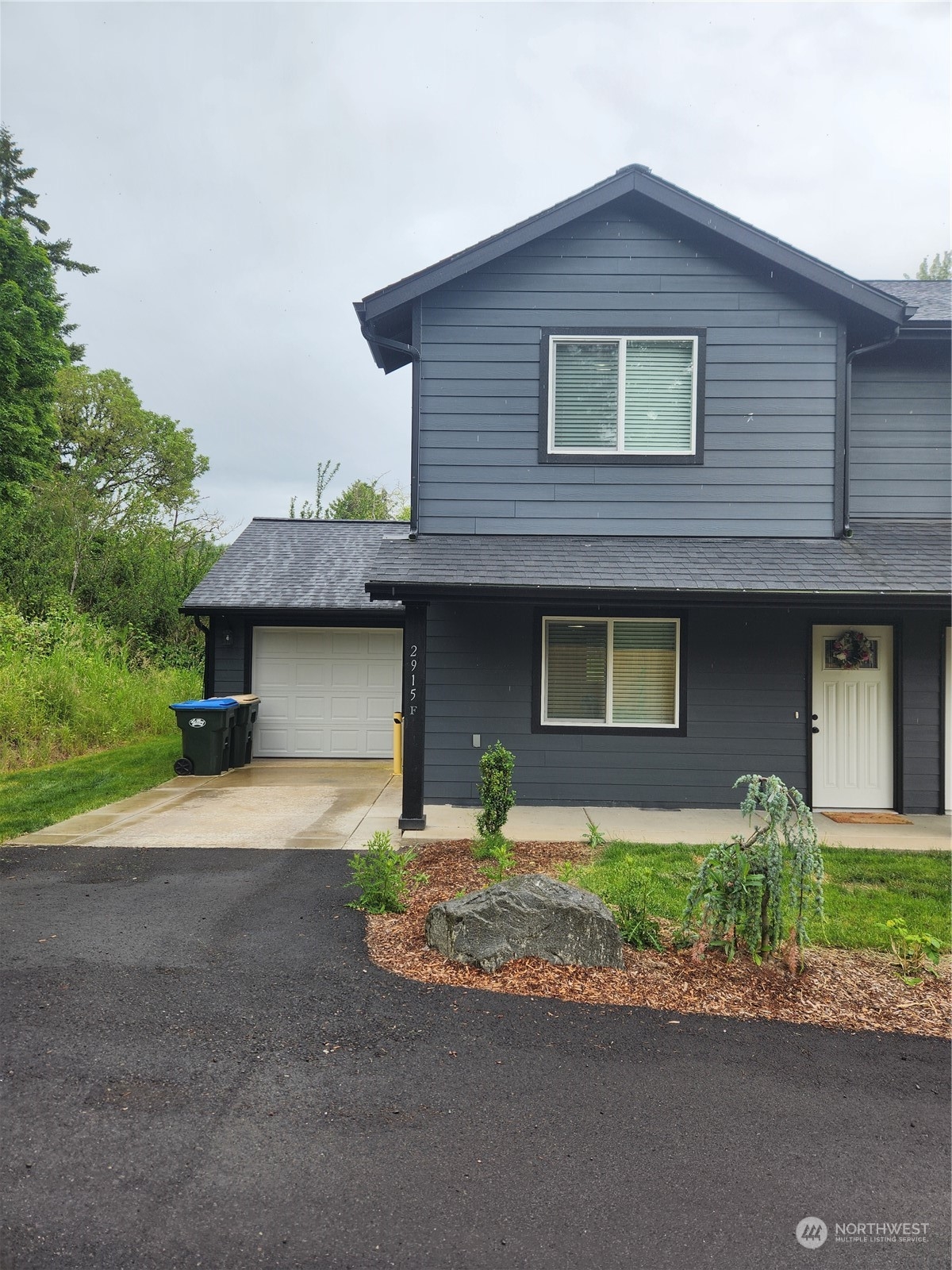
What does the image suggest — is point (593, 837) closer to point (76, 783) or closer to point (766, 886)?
point (766, 886)

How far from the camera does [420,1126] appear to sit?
9.08ft

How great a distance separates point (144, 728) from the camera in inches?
539

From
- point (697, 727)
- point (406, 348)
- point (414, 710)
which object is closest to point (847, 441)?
point (697, 727)

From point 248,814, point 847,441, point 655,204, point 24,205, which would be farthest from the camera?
point 24,205

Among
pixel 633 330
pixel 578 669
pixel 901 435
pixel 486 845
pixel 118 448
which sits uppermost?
pixel 118 448

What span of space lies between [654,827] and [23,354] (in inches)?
729

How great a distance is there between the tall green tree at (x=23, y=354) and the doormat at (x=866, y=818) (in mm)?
19011

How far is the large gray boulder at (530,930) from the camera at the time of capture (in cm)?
418

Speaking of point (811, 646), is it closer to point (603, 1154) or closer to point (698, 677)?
point (698, 677)

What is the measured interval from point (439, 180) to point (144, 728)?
14515 mm

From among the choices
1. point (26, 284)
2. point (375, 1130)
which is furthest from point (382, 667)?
point (26, 284)

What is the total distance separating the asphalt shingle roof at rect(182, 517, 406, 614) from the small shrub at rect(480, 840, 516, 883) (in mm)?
6277

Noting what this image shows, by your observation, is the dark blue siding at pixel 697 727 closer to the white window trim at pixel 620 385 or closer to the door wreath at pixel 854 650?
the door wreath at pixel 854 650

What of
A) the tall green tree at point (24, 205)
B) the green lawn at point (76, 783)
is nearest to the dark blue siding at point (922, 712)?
the green lawn at point (76, 783)
